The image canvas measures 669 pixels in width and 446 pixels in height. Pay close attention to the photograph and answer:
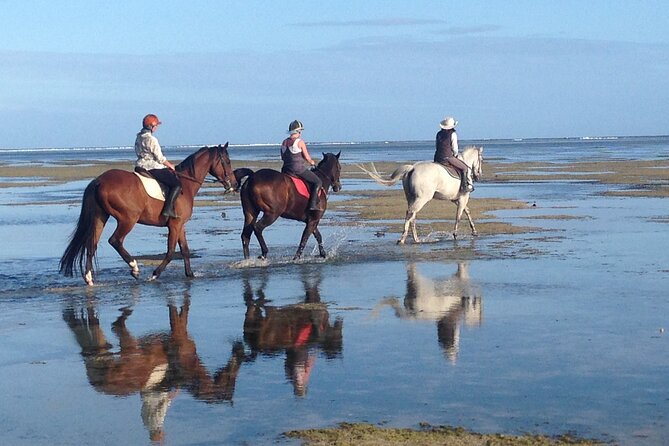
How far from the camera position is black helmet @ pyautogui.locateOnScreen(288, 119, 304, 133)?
51.9ft

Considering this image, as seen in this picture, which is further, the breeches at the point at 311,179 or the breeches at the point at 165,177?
the breeches at the point at 311,179

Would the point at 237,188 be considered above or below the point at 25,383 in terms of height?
above

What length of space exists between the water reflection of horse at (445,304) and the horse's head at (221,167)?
303 centimetres

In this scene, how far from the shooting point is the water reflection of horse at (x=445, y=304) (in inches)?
382

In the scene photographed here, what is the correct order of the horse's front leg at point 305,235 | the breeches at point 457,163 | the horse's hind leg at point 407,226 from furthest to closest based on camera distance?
the breeches at point 457,163, the horse's hind leg at point 407,226, the horse's front leg at point 305,235

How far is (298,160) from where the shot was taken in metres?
15.8

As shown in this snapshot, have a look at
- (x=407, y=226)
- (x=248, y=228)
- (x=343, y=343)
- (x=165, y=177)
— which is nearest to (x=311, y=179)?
(x=248, y=228)

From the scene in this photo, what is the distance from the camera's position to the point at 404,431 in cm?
656

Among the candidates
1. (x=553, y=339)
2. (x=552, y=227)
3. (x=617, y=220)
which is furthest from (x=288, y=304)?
(x=617, y=220)

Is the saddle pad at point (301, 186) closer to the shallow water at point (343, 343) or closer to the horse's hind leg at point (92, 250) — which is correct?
the shallow water at point (343, 343)

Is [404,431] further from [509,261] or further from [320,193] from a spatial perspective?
[320,193]

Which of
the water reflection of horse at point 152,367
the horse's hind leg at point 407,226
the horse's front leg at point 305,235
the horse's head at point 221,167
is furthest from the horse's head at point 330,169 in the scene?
the water reflection of horse at point 152,367

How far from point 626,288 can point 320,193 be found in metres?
5.47

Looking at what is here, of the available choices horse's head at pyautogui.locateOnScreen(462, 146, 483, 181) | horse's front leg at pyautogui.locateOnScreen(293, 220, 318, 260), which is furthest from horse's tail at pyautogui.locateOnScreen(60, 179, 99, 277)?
horse's head at pyautogui.locateOnScreen(462, 146, 483, 181)
